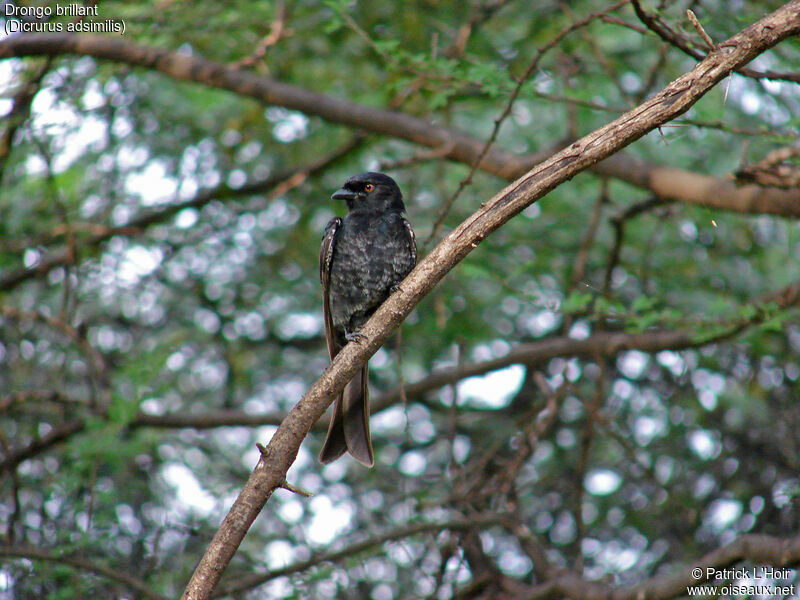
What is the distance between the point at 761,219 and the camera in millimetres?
5918

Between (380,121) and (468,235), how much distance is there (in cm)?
246

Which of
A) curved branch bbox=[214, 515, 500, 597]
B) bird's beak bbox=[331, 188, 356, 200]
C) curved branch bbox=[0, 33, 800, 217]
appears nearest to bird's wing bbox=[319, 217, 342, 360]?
bird's beak bbox=[331, 188, 356, 200]

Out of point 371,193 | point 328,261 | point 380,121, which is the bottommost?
point 328,261

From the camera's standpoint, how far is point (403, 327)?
17.9ft

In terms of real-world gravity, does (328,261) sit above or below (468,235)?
below

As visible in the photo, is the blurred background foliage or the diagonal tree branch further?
the blurred background foliage

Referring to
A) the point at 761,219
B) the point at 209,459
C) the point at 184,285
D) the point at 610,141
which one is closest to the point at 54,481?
the point at 209,459

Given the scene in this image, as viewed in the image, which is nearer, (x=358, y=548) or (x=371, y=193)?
(x=358, y=548)

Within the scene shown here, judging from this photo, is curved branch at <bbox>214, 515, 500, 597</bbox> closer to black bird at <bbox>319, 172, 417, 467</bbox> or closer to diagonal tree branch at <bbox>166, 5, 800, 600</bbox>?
black bird at <bbox>319, 172, 417, 467</bbox>

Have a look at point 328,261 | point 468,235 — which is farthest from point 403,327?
point 468,235

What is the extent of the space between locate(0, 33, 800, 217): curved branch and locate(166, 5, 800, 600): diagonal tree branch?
1.83 meters

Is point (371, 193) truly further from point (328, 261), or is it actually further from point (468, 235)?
point (468, 235)

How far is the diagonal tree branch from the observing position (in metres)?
2.48

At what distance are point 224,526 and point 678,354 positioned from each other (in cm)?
328
